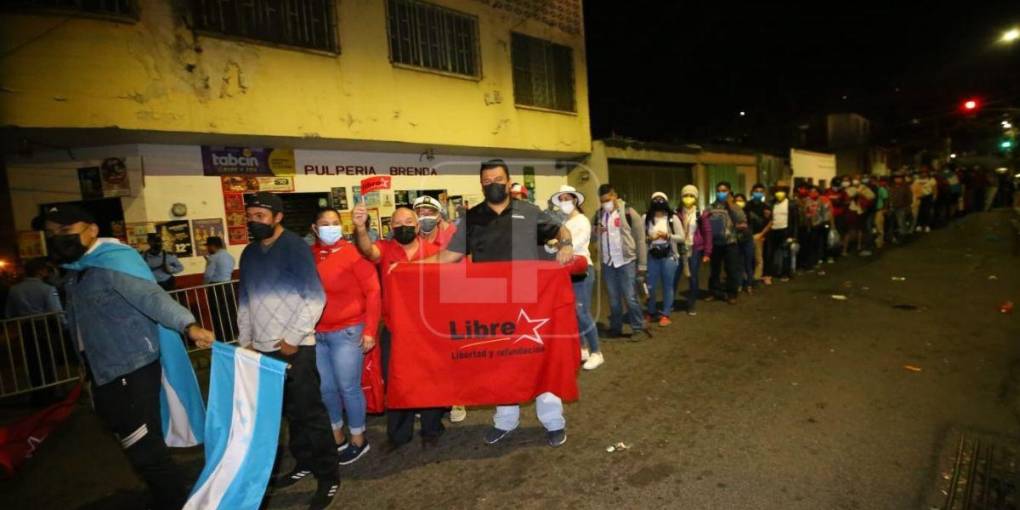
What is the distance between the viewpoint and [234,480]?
9.87 ft

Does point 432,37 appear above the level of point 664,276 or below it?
above

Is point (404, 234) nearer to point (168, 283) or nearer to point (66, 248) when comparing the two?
point (66, 248)

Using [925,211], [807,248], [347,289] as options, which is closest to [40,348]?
[347,289]

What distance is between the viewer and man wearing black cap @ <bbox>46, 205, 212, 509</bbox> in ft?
10.1

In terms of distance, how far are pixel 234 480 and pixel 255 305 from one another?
3.51ft

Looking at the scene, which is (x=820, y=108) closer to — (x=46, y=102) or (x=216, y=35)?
(x=216, y=35)

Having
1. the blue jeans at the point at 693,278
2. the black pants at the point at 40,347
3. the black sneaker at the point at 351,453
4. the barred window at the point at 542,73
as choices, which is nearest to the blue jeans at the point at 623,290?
the blue jeans at the point at 693,278

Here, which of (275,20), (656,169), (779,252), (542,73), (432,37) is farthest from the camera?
(656,169)

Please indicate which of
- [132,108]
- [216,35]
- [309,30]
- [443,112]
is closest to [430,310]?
[132,108]

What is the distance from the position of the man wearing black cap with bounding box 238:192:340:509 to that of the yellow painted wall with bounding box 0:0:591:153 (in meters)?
6.41

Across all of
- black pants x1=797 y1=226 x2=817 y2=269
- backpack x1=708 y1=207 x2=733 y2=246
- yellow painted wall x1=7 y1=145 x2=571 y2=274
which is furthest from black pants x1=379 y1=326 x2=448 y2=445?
black pants x1=797 y1=226 x2=817 y2=269

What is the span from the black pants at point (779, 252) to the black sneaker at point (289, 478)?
9518 mm

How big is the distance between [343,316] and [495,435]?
1539 millimetres

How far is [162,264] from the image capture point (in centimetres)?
842
